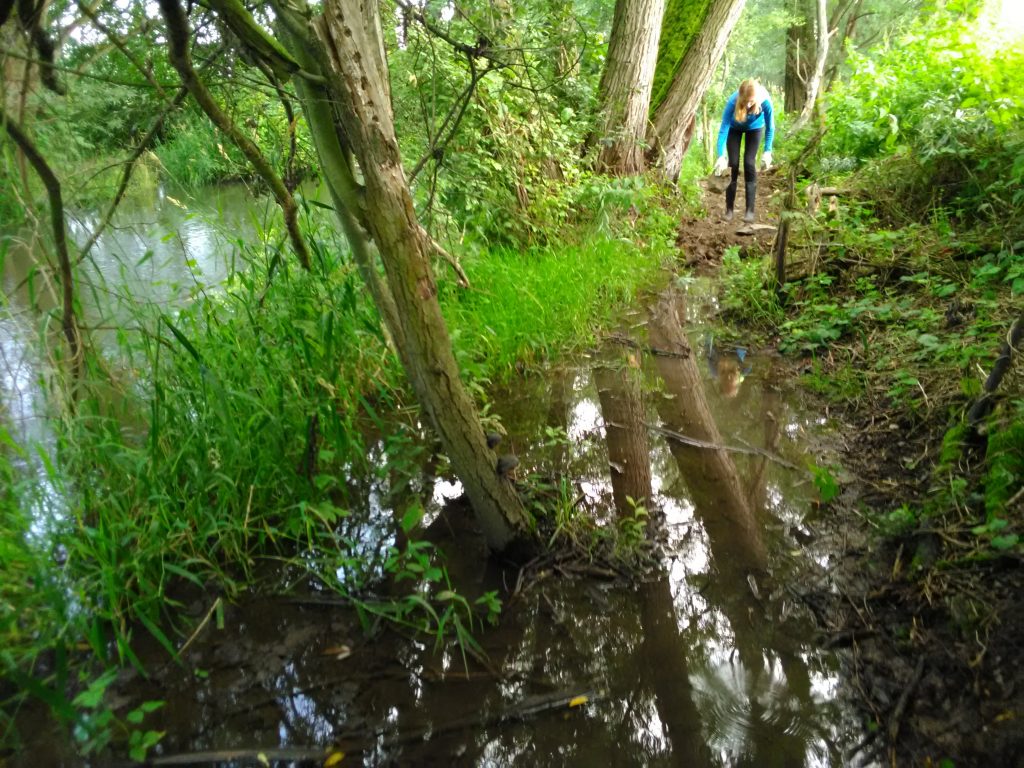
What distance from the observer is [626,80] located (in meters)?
6.37

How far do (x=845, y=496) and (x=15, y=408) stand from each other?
339 cm

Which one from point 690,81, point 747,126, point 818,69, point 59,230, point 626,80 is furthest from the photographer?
point 818,69

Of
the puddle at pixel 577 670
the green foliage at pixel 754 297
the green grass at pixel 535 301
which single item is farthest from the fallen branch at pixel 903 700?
the green foliage at pixel 754 297

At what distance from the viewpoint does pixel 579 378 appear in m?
3.88

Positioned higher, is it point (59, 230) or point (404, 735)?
point (59, 230)

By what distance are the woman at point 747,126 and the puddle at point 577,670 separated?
4325 millimetres

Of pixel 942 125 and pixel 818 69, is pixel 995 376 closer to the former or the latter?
pixel 942 125

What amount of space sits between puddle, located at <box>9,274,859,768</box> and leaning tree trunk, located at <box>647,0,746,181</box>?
204 inches

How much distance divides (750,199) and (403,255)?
5534mm

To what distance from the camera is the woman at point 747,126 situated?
19.1 feet

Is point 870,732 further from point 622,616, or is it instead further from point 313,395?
point 313,395

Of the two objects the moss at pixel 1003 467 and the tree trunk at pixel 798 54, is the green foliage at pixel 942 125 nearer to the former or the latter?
the moss at pixel 1003 467

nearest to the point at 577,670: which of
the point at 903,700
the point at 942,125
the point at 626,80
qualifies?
the point at 903,700

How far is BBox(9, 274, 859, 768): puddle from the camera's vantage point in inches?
65.8
